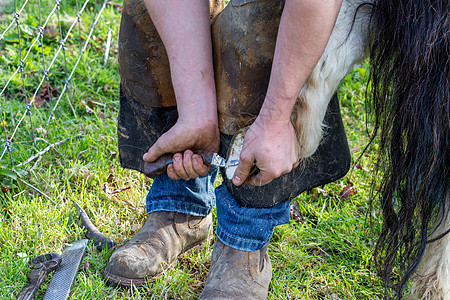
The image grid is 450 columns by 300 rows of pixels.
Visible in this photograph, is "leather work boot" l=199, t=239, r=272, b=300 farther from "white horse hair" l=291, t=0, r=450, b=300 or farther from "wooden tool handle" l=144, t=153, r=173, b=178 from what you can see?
"white horse hair" l=291, t=0, r=450, b=300

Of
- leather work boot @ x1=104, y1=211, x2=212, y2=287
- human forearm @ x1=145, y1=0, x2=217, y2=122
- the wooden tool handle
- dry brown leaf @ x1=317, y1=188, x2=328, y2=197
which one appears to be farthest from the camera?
dry brown leaf @ x1=317, y1=188, x2=328, y2=197

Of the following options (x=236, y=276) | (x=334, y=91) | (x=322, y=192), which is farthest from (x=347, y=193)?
(x=334, y=91)

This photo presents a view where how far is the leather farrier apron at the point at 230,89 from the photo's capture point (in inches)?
53.0

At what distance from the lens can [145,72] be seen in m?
1.60

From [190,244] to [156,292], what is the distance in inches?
10.7

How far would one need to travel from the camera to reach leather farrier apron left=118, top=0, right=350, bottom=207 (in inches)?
53.0

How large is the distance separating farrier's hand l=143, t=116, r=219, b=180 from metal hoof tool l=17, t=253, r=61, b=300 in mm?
542

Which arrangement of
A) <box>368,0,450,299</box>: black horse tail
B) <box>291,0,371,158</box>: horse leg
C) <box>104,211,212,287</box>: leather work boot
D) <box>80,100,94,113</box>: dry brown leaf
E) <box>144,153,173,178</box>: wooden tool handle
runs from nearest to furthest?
1. <box>368,0,450,299</box>: black horse tail
2. <box>291,0,371,158</box>: horse leg
3. <box>144,153,173,178</box>: wooden tool handle
4. <box>104,211,212,287</box>: leather work boot
5. <box>80,100,94,113</box>: dry brown leaf

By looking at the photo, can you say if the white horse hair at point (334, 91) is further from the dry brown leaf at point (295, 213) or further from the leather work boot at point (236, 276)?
the dry brown leaf at point (295, 213)

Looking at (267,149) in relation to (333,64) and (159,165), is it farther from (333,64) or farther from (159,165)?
(159,165)

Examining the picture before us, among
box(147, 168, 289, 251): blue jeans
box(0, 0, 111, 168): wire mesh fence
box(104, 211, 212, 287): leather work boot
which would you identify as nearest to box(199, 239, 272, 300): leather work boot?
box(147, 168, 289, 251): blue jeans

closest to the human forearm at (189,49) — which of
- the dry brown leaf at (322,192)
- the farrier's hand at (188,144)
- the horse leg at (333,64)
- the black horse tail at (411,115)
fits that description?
the farrier's hand at (188,144)

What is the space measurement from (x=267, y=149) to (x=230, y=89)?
0.74 ft

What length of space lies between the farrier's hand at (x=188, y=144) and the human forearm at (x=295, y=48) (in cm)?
23
